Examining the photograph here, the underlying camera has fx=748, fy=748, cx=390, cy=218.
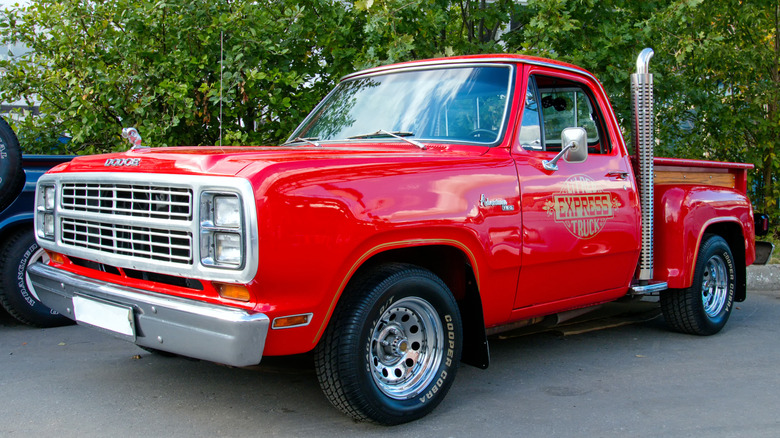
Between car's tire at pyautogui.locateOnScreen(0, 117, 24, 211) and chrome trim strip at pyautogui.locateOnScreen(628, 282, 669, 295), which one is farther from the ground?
car's tire at pyautogui.locateOnScreen(0, 117, 24, 211)

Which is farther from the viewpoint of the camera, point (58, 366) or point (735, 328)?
point (735, 328)

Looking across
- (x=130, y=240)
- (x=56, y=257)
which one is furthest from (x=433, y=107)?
(x=56, y=257)

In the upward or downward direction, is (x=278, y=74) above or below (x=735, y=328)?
above

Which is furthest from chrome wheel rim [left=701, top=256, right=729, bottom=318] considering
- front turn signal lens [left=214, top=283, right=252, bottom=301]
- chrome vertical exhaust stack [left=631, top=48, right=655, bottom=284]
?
front turn signal lens [left=214, top=283, right=252, bottom=301]

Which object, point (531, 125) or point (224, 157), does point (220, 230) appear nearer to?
point (224, 157)

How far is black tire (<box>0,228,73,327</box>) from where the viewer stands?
568 cm

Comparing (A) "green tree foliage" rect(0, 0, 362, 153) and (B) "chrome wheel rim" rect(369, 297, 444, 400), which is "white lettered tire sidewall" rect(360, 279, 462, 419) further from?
(A) "green tree foliage" rect(0, 0, 362, 153)

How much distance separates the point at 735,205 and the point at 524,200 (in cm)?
271

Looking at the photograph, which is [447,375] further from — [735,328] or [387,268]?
[735,328]

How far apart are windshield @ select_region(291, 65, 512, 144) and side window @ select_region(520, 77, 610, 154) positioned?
0.23 metres

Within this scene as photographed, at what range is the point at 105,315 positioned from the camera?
3.61 meters

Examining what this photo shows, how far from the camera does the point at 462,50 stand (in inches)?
320

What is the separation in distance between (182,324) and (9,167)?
10.0ft

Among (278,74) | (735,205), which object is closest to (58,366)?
(278,74)
